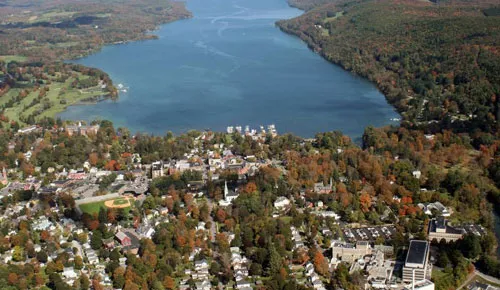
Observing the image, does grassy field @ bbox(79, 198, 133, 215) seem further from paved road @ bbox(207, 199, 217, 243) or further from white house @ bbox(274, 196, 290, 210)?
white house @ bbox(274, 196, 290, 210)

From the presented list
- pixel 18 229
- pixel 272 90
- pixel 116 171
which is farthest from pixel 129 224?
pixel 272 90

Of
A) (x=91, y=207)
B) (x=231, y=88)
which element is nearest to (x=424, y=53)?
(x=231, y=88)

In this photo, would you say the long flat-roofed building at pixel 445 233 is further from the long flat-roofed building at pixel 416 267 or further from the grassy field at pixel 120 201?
the grassy field at pixel 120 201

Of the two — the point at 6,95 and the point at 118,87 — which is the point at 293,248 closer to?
the point at 118,87

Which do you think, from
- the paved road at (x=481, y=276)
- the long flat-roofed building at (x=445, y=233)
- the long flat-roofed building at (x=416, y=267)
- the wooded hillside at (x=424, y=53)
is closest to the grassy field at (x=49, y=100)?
the wooded hillside at (x=424, y=53)

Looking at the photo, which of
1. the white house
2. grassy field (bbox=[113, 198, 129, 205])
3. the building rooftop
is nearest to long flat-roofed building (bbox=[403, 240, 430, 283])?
the building rooftop
